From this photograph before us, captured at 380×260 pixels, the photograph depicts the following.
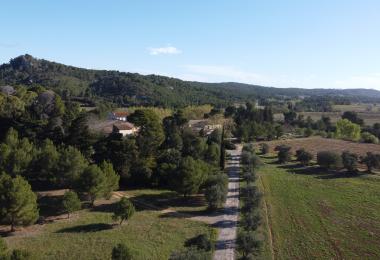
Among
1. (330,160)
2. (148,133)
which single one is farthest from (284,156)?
(148,133)

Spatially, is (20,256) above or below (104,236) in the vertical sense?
above

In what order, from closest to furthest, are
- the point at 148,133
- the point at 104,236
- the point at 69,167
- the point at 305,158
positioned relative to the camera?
the point at 104,236 < the point at 69,167 < the point at 148,133 < the point at 305,158

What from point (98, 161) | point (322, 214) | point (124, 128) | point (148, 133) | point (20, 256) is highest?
point (148, 133)

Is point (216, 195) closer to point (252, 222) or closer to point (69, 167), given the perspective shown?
point (252, 222)

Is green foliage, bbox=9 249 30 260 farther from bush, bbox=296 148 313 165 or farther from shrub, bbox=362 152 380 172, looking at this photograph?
bush, bbox=296 148 313 165

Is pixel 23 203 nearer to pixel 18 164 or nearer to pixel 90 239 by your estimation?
pixel 90 239

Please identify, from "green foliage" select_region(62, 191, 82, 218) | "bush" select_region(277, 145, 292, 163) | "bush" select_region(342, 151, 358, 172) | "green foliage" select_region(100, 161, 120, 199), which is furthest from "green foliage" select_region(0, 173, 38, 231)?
"bush" select_region(277, 145, 292, 163)
